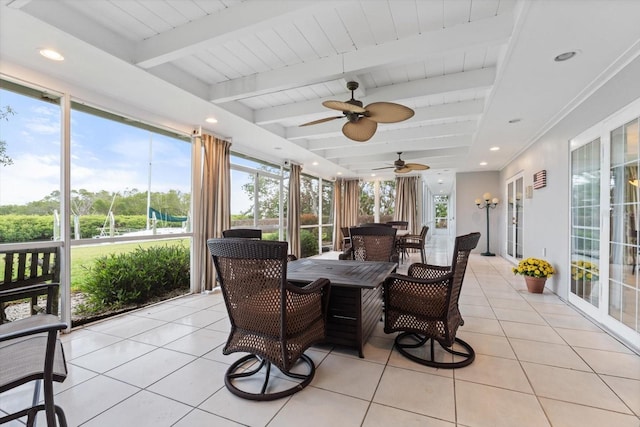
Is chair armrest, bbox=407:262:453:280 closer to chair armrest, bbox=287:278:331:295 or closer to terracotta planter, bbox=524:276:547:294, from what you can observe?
chair armrest, bbox=287:278:331:295

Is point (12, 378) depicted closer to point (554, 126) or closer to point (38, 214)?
point (38, 214)

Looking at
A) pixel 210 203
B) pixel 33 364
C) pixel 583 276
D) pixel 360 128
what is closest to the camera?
pixel 33 364

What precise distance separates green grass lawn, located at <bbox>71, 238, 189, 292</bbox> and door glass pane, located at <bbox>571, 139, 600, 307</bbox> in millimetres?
5564

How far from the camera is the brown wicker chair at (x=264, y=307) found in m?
1.69

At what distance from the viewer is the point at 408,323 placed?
2.37 m

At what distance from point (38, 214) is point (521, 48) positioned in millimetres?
4547

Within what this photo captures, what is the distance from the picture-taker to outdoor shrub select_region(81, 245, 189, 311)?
3.72 metres

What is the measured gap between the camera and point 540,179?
15.2 feet

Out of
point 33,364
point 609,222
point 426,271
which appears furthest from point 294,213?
point 33,364

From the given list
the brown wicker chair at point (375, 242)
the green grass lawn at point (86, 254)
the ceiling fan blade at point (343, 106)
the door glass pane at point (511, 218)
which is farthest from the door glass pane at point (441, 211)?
the green grass lawn at point (86, 254)

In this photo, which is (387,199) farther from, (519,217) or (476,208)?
(519,217)

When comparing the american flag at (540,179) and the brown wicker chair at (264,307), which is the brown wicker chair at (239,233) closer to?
the brown wicker chair at (264,307)

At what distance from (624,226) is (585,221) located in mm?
767

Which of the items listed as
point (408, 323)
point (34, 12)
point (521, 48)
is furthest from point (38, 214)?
point (521, 48)
